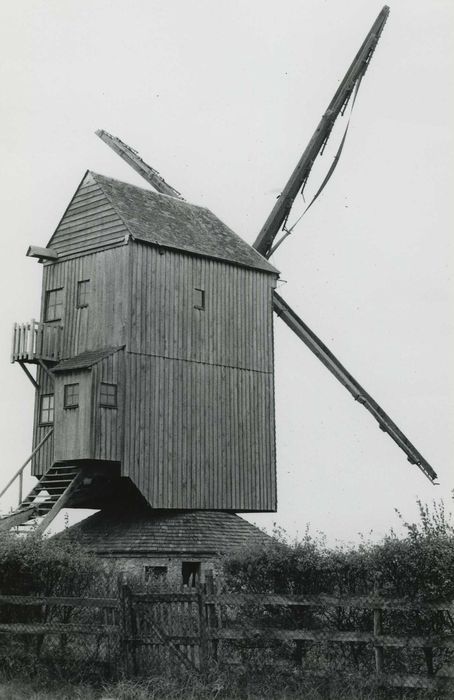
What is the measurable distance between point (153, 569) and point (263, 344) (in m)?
8.49

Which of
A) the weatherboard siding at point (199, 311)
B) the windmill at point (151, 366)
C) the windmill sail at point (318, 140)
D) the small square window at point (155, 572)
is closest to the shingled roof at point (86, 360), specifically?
the windmill at point (151, 366)

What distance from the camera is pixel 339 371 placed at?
32844mm

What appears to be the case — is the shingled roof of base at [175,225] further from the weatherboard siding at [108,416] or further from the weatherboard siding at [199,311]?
the weatherboard siding at [108,416]

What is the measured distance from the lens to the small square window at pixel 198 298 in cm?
2948

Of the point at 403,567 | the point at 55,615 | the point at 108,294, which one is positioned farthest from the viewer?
the point at 108,294

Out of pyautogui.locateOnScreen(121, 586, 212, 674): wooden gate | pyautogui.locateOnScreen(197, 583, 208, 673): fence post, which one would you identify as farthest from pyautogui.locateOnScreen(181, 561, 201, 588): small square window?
pyautogui.locateOnScreen(197, 583, 208, 673): fence post

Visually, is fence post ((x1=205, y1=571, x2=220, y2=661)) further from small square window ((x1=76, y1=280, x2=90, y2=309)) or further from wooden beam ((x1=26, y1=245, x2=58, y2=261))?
wooden beam ((x1=26, y1=245, x2=58, y2=261))

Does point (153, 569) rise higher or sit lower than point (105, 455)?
lower

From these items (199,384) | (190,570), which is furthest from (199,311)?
(190,570)

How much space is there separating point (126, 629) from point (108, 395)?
11685 mm

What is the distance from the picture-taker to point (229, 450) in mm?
29547

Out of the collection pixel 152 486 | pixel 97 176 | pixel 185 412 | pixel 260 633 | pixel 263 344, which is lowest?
pixel 260 633

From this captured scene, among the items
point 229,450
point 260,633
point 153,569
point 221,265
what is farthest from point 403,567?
point 221,265

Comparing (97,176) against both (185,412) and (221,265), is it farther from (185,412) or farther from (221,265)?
(185,412)
